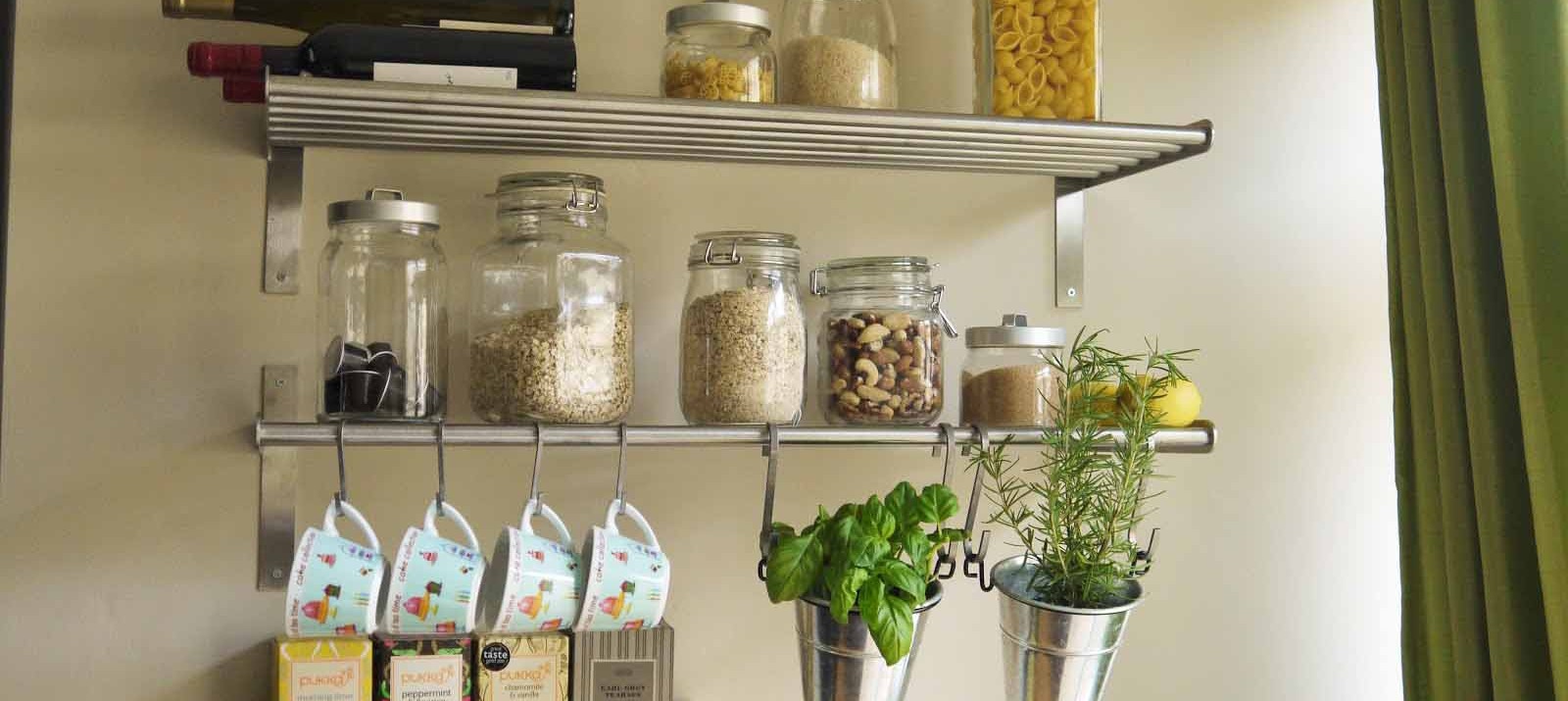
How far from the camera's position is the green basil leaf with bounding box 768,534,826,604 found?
102cm

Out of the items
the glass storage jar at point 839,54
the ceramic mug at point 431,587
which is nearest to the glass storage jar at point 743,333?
the glass storage jar at point 839,54

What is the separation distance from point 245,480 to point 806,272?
0.55 meters

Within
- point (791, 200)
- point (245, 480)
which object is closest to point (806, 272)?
point (791, 200)

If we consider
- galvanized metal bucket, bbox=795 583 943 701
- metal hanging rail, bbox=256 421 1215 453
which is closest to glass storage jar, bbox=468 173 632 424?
metal hanging rail, bbox=256 421 1215 453

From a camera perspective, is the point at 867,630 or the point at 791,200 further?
the point at 791,200

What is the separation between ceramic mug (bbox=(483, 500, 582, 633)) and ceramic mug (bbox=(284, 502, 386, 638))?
0.10 m

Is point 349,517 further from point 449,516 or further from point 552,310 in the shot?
point 552,310

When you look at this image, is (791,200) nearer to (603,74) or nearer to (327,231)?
(603,74)

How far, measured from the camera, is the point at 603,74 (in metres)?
1.22

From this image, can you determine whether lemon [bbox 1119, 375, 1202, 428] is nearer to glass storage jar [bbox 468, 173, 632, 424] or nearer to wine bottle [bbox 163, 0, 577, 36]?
glass storage jar [bbox 468, 173, 632, 424]

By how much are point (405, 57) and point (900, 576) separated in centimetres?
55

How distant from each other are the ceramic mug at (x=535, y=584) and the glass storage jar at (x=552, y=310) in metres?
0.09

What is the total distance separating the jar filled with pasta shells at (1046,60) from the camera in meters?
1.13

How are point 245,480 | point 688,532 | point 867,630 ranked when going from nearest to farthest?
point 867,630 < point 245,480 < point 688,532
